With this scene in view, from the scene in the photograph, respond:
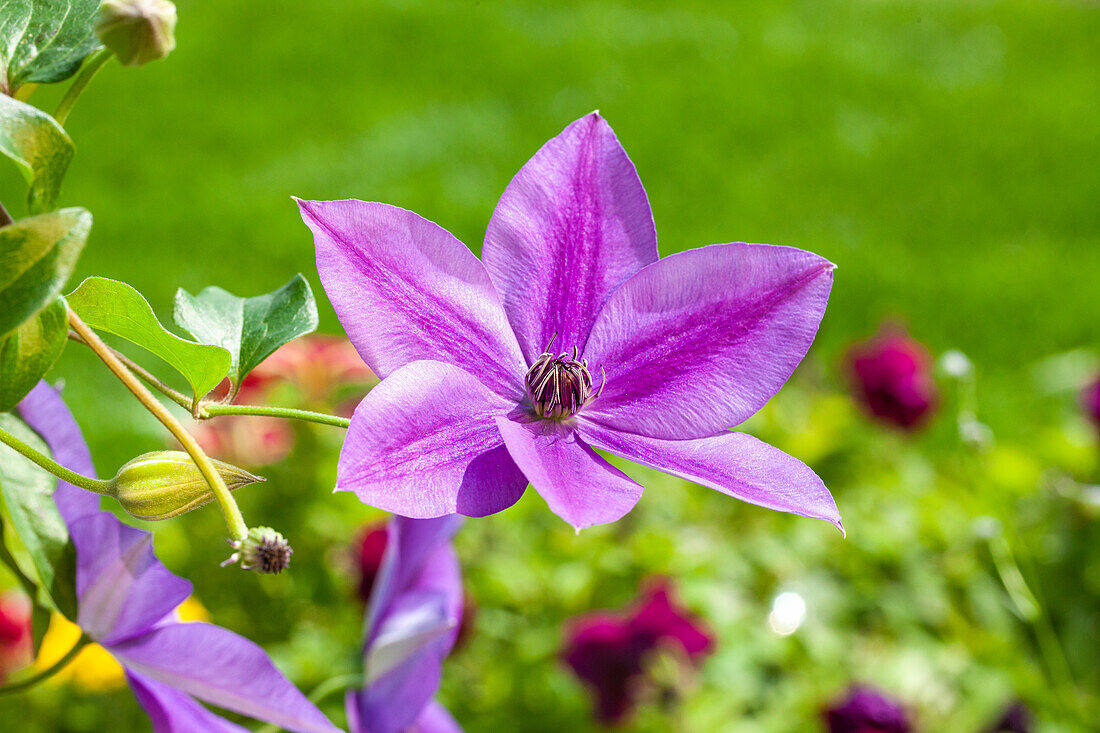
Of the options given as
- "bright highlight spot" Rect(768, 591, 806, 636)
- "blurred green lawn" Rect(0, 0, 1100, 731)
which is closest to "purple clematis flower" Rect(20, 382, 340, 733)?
"bright highlight spot" Rect(768, 591, 806, 636)

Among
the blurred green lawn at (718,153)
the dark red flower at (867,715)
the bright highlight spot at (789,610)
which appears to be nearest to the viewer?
the bright highlight spot at (789,610)

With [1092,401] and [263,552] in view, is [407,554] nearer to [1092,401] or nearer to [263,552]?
[263,552]

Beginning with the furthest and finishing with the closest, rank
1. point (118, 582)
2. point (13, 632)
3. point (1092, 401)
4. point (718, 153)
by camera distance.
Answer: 1. point (718, 153)
2. point (1092, 401)
3. point (13, 632)
4. point (118, 582)

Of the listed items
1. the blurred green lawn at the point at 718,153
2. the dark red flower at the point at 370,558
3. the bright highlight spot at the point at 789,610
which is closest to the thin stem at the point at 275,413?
the bright highlight spot at the point at 789,610

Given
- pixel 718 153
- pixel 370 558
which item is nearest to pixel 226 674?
pixel 370 558

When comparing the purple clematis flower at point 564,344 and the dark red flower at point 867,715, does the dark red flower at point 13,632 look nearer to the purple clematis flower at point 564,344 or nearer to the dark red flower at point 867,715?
the dark red flower at point 867,715

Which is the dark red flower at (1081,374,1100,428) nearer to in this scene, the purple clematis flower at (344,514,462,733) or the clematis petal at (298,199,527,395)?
the purple clematis flower at (344,514,462,733)
